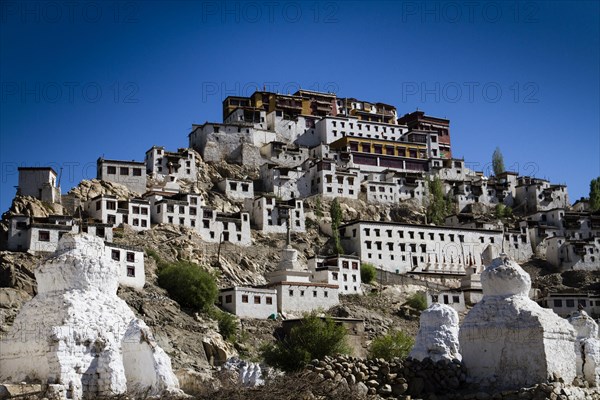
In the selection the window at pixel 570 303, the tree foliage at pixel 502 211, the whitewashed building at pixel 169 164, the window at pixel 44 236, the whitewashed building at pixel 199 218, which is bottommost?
the window at pixel 570 303

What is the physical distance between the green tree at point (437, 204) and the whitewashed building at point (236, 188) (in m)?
19.6

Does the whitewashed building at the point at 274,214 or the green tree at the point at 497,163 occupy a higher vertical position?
the green tree at the point at 497,163

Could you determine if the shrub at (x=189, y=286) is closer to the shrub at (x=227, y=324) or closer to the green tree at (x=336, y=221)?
the shrub at (x=227, y=324)

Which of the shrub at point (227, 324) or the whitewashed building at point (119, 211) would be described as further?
the whitewashed building at point (119, 211)

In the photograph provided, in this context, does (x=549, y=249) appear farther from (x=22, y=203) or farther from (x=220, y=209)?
(x=22, y=203)

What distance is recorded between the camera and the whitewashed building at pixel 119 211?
65.9 metres

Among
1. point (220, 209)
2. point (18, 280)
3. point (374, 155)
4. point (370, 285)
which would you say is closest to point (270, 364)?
point (18, 280)

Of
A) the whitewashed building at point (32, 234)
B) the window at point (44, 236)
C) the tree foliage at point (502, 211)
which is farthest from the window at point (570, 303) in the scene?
the window at point (44, 236)

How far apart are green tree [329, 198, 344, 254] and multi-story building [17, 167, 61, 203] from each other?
79.5 ft

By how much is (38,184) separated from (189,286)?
2056 cm

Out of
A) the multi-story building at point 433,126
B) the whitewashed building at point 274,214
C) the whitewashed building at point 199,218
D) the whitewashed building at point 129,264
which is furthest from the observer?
the multi-story building at point 433,126

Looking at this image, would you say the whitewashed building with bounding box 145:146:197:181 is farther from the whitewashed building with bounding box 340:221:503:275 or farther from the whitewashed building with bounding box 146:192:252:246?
the whitewashed building with bounding box 340:221:503:275

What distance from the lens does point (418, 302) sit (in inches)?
2576

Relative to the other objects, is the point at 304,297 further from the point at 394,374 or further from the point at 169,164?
the point at 394,374
